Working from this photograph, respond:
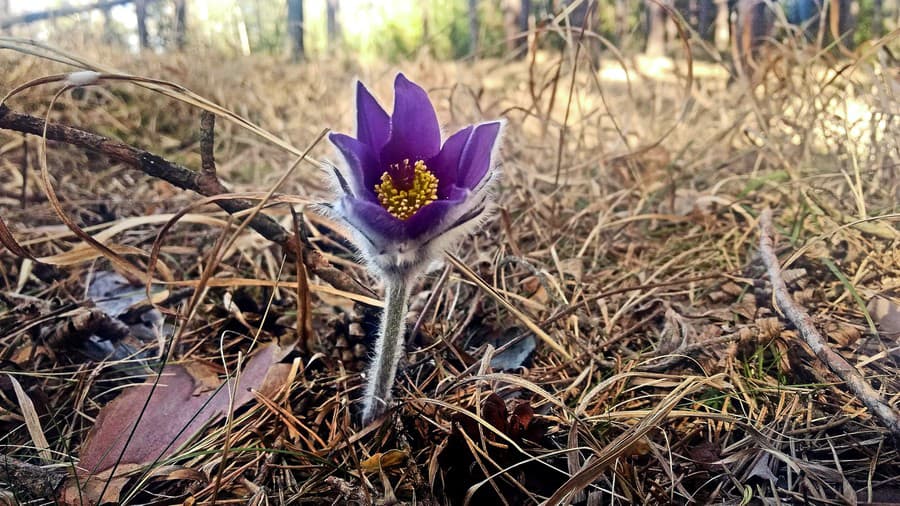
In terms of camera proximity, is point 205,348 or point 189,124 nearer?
point 205,348

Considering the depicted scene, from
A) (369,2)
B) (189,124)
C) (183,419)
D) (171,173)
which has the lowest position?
(183,419)

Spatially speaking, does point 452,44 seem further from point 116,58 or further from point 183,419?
point 183,419

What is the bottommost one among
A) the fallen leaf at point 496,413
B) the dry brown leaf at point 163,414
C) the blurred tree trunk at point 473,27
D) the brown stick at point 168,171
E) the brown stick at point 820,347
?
Result: the dry brown leaf at point 163,414

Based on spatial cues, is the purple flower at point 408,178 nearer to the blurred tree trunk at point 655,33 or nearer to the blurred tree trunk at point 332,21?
the blurred tree trunk at point 655,33

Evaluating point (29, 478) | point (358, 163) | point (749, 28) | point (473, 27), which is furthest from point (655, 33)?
point (29, 478)

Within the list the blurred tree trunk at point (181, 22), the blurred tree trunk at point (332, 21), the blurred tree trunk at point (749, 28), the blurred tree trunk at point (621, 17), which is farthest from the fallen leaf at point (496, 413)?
the blurred tree trunk at point (332, 21)

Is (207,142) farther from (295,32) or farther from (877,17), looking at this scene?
(295,32)

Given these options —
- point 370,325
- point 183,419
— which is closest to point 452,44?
point 370,325
